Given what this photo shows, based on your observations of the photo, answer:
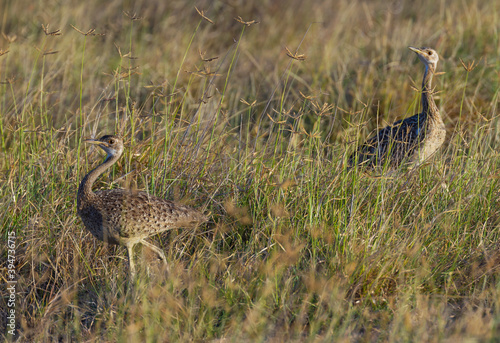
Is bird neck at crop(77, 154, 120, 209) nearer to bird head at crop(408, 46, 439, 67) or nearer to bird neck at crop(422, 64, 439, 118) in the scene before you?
bird neck at crop(422, 64, 439, 118)

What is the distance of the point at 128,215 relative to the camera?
162 inches

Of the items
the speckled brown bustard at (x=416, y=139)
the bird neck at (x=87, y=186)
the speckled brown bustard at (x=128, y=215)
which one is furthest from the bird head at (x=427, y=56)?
the bird neck at (x=87, y=186)

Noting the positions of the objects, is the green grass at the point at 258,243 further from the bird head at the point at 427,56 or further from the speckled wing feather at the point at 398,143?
the bird head at the point at 427,56

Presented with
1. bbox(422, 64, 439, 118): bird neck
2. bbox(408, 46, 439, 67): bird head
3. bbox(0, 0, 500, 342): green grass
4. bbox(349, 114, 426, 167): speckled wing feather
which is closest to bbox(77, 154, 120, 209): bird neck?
bbox(0, 0, 500, 342): green grass

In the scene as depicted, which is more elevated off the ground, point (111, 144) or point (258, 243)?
point (111, 144)

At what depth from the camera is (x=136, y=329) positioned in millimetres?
3463

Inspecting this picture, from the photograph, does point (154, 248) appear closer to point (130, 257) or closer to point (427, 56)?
point (130, 257)

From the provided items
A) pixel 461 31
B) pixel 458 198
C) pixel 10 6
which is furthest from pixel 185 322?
pixel 10 6

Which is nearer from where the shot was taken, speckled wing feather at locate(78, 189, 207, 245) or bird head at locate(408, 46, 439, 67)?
speckled wing feather at locate(78, 189, 207, 245)

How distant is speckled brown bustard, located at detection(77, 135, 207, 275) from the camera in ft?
13.5

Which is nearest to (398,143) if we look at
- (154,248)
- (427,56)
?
(427,56)

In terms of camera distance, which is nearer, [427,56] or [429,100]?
[429,100]

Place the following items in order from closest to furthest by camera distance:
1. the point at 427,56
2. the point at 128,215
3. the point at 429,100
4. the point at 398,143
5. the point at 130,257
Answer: the point at 128,215, the point at 130,257, the point at 398,143, the point at 429,100, the point at 427,56

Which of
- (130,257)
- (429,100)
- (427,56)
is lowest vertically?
(130,257)
